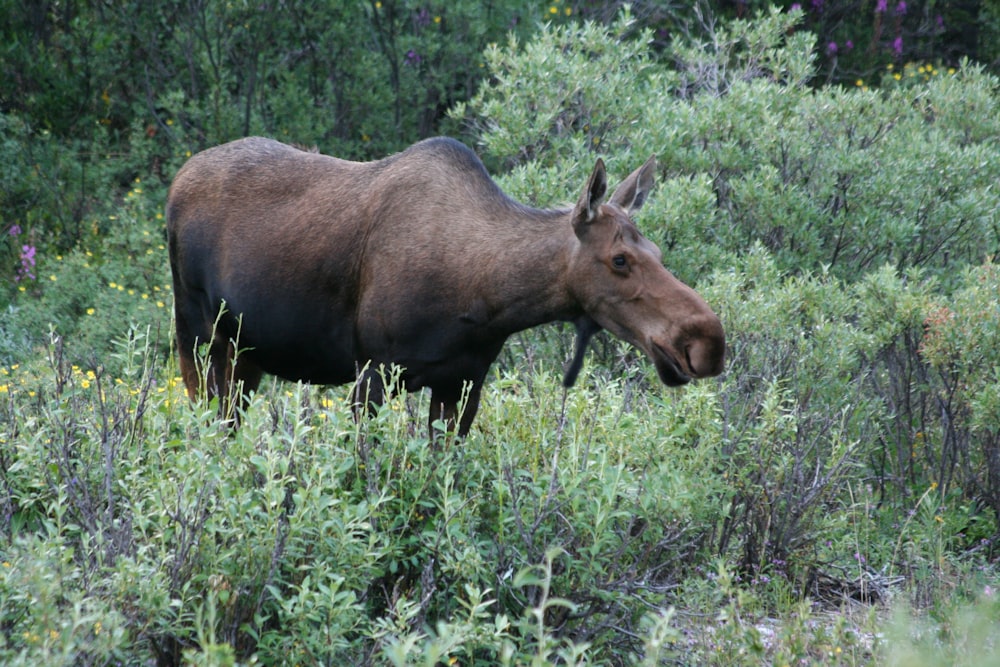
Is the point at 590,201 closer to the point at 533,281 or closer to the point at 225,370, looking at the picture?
the point at 533,281

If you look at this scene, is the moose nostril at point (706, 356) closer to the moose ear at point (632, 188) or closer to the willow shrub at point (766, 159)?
the moose ear at point (632, 188)

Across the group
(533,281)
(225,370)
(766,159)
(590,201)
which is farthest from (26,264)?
(590,201)

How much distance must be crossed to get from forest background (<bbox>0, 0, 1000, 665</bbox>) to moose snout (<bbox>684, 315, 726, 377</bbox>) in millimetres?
504

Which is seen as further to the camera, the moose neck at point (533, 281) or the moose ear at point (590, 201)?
the moose neck at point (533, 281)

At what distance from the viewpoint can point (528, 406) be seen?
18.0 ft

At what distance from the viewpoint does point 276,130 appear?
11875 millimetres

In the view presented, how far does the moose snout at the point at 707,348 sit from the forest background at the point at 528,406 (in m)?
0.50

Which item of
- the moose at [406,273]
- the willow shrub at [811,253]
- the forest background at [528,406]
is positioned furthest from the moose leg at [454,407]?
the willow shrub at [811,253]

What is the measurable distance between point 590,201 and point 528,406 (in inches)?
45.7

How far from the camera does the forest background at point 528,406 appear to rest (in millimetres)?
3855

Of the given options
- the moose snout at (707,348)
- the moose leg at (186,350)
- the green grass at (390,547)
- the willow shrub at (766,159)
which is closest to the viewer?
the green grass at (390,547)

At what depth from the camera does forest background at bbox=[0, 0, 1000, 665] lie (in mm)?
3855

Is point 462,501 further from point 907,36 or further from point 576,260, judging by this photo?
point 907,36

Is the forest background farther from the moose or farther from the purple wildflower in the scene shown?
the moose
